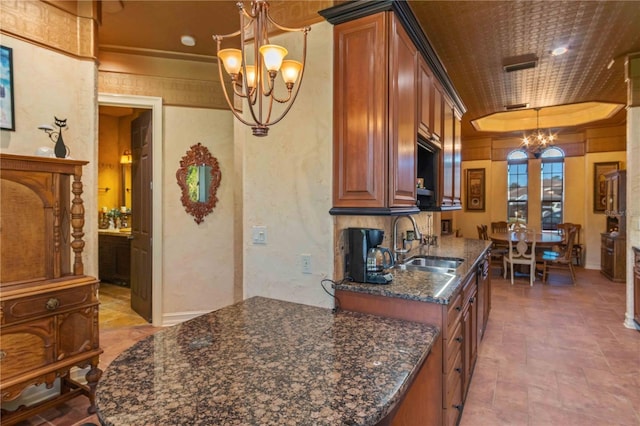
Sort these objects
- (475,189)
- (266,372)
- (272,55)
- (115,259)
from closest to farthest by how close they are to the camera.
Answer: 1. (266,372)
2. (272,55)
3. (115,259)
4. (475,189)

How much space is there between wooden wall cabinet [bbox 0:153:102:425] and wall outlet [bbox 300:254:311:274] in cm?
154

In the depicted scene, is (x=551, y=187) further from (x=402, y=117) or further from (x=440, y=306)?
(x=440, y=306)

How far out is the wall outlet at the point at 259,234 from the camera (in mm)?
2289

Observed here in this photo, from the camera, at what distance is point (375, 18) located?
1.96m

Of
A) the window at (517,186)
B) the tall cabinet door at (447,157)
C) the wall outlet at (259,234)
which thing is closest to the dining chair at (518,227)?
the window at (517,186)

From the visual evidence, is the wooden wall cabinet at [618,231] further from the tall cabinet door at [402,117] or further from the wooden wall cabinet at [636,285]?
the tall cabinet door at [402,117]

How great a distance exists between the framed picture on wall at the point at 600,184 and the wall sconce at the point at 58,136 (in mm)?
9182

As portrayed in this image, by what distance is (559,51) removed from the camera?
365cm

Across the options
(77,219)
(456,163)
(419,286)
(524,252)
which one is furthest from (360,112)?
(524,252)

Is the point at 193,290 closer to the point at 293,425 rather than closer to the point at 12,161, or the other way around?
the point at 12,161

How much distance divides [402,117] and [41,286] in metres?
2.52

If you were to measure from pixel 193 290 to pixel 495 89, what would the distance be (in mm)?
4924

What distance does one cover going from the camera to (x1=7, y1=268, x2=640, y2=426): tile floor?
2437 millimetres

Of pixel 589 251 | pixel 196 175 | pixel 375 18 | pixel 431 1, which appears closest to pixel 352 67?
pixel 375 18
